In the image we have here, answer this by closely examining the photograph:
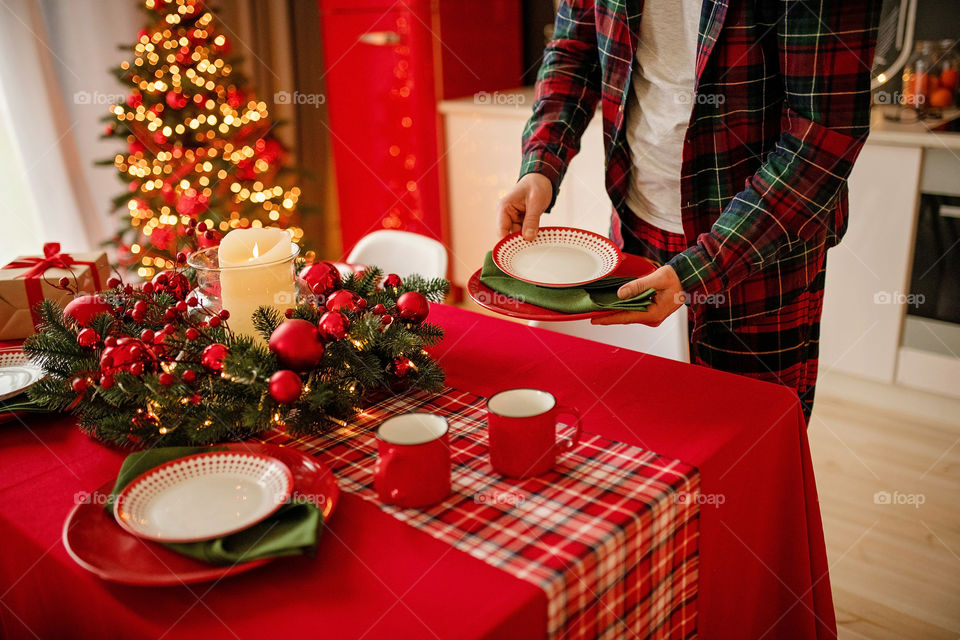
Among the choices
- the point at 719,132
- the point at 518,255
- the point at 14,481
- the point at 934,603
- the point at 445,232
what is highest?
the point at 719,132

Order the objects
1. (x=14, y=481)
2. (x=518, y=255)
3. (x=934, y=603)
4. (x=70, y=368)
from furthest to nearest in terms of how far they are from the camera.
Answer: (x=934, y=603)
(x=518, y=255)
(x=70, y=368)
(x=14, y=481)

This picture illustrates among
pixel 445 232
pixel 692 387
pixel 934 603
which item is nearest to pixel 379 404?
pixel 692 387

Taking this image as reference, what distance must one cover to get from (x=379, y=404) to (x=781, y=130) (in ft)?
2.70

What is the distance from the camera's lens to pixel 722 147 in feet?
4.76

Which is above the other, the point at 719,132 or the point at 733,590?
the point at 719,132

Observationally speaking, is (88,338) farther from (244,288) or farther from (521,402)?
(521,402)

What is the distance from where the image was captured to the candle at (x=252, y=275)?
46.1 inches

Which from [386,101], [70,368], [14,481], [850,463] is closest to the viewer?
[14,481]

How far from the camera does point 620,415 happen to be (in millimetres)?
1131

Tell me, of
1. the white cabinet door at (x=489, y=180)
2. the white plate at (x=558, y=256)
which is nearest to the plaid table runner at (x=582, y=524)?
the white plate at (x=558, y=256)

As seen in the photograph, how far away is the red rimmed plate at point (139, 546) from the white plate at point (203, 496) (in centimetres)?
2

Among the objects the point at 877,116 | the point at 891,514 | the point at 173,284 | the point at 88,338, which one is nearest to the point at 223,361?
the point at 88,338

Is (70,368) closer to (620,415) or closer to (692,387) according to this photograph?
(620,415)

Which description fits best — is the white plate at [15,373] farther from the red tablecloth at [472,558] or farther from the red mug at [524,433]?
the red mug at [524,433]
